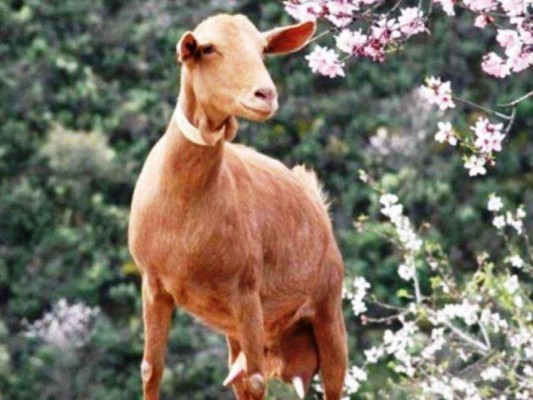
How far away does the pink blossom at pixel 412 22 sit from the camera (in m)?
6.49

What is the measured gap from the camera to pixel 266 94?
574cm

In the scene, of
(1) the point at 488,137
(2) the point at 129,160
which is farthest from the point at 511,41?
(2) the point at 129,160

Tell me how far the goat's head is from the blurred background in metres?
17.6

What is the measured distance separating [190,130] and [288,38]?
1.20ft

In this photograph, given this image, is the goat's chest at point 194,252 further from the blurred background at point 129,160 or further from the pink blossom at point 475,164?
the blurred background at point 129,160

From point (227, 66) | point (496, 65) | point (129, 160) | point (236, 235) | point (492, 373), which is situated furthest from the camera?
point (129, 160)

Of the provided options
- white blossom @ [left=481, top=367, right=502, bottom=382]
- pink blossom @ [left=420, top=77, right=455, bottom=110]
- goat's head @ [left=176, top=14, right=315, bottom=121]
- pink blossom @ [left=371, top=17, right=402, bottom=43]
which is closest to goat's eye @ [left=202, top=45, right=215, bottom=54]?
goat's head @ [left=176, top=14, right=315, bottom=121]

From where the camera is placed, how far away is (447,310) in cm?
1029

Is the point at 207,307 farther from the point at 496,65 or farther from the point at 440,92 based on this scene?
the point at 496,65

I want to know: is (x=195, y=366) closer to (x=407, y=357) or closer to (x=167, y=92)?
(x=167, y=92)

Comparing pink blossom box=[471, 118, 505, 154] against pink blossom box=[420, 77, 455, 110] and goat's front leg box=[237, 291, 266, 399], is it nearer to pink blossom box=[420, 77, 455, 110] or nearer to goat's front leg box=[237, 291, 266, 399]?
pink blossom box=[420, 77, 455, 110]

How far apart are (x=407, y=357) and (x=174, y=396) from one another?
44.9ft

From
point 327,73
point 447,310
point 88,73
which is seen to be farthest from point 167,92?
point 327,73

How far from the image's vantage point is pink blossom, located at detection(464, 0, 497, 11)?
6.48 meters
